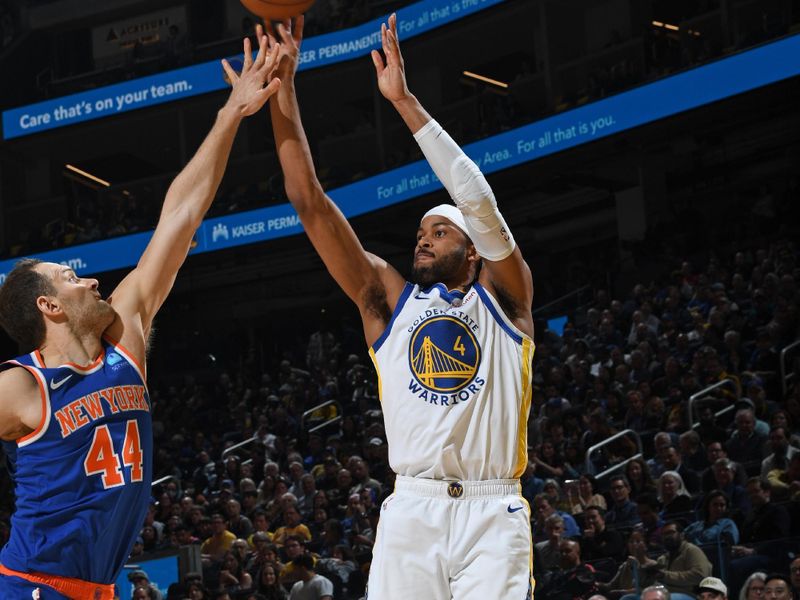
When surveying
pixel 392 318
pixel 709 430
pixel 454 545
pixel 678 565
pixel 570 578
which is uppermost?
pixel 392 318

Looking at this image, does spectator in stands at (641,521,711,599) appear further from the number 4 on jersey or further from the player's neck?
the player's neck

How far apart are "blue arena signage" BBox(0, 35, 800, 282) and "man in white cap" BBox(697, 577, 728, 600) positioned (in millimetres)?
9469

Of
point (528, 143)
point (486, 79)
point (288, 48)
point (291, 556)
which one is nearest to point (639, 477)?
point (291, 556)

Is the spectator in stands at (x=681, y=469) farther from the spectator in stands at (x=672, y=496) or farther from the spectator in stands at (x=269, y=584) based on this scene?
the spectator in stands at (x=269, y=584)

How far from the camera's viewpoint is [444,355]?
13.7 ft

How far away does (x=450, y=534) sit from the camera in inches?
157

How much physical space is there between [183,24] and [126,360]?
2331 centimetres

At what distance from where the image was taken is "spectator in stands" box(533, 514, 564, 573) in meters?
8.86

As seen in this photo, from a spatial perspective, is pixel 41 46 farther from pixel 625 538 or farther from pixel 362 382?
pixel 625 538

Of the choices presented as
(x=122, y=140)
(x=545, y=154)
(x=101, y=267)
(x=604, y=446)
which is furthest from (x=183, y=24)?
(x=604, y=446)

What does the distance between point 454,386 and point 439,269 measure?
20.2 inches

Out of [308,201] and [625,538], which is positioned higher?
[308,201]

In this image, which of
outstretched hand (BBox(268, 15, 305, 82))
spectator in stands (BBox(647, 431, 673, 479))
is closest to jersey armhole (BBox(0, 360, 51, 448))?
outstretched hand (BBox(268, 15, 305, 82))

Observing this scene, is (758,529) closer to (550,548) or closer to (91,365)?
(550,548)
